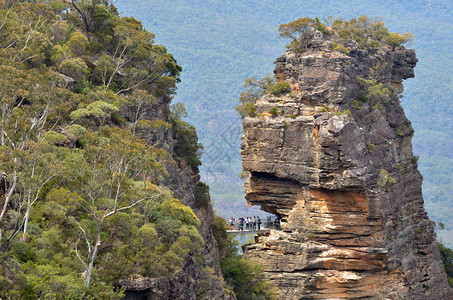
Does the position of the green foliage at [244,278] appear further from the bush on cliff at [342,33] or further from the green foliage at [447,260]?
the green foliage at [447,260]

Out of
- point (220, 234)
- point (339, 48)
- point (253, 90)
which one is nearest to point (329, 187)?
point (220, 234)

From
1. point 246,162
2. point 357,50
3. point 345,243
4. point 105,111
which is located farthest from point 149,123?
point 357,50

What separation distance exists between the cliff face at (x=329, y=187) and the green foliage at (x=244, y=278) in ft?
9.91

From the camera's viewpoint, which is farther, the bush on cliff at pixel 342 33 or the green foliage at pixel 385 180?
the bush on cliff at pixel 342 33

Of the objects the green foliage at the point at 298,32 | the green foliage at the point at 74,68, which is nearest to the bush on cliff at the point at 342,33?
the green foliage at the point at 298,32

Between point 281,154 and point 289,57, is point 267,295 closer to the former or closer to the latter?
point 281,154

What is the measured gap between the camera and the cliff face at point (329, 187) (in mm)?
60781

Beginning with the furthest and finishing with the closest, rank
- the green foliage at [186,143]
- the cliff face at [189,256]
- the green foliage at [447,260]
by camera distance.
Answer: the green foliage at [447,260], the green foliage at [186,143], the cliff face at [189,256]

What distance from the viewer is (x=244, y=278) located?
188 ft

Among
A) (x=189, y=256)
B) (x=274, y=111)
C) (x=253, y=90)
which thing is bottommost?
(x=189, y=256)

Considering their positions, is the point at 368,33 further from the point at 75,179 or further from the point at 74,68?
the point at 75,179

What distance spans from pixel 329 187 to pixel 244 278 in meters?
10.2

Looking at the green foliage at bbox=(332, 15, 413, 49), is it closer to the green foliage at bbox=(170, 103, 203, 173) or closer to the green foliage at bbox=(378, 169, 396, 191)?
the green foliage at bbox=(378, 169, 396, 191)

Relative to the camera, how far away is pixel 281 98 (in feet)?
211
